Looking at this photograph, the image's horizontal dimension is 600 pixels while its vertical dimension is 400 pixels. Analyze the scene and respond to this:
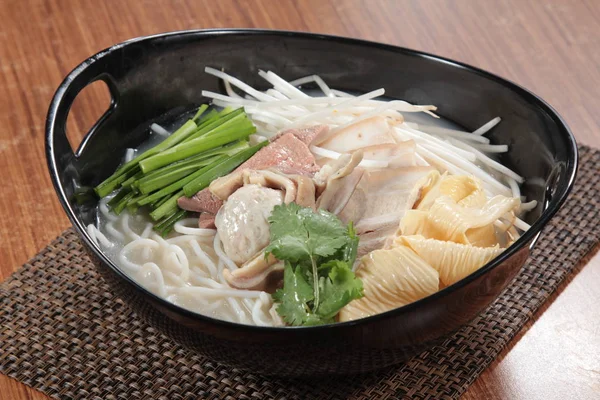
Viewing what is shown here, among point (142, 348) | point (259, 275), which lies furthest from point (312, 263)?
point (142, 348)

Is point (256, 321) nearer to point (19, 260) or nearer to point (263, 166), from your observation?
point (263, 166)

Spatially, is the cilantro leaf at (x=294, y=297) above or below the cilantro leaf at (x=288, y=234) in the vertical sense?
below

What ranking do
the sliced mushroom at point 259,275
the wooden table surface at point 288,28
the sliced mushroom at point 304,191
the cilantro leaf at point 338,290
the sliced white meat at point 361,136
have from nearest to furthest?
the cilantro leaf at point 338,290 < the sliced mushroom at point 259,275 < the sliced mushroom at point 304,191 < the sliced white meat at point 361,136 < the wooden table surface at point 288,28

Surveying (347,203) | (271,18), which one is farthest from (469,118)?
(271,18)

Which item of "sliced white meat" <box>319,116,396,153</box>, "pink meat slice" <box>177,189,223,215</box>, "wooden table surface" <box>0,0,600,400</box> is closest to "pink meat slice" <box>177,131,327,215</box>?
"pink meat slice" <box>177,189,223,215</box>

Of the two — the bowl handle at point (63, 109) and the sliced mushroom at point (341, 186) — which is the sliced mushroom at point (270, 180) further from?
the bowl handle at point (63, 109)

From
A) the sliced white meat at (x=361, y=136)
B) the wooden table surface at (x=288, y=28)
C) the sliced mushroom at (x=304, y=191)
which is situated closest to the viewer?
the sliced mushroom at (x=304, y=191)

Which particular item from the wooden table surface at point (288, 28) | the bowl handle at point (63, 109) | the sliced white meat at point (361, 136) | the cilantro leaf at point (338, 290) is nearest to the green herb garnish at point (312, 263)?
the cilantro leaf at point (338, 290)

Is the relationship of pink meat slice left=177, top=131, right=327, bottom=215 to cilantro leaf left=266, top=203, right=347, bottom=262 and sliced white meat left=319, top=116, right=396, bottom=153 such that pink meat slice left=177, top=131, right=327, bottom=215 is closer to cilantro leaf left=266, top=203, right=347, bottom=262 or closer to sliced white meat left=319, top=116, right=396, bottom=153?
sliced white meat left=319, top=116, right=396, bottom=153
